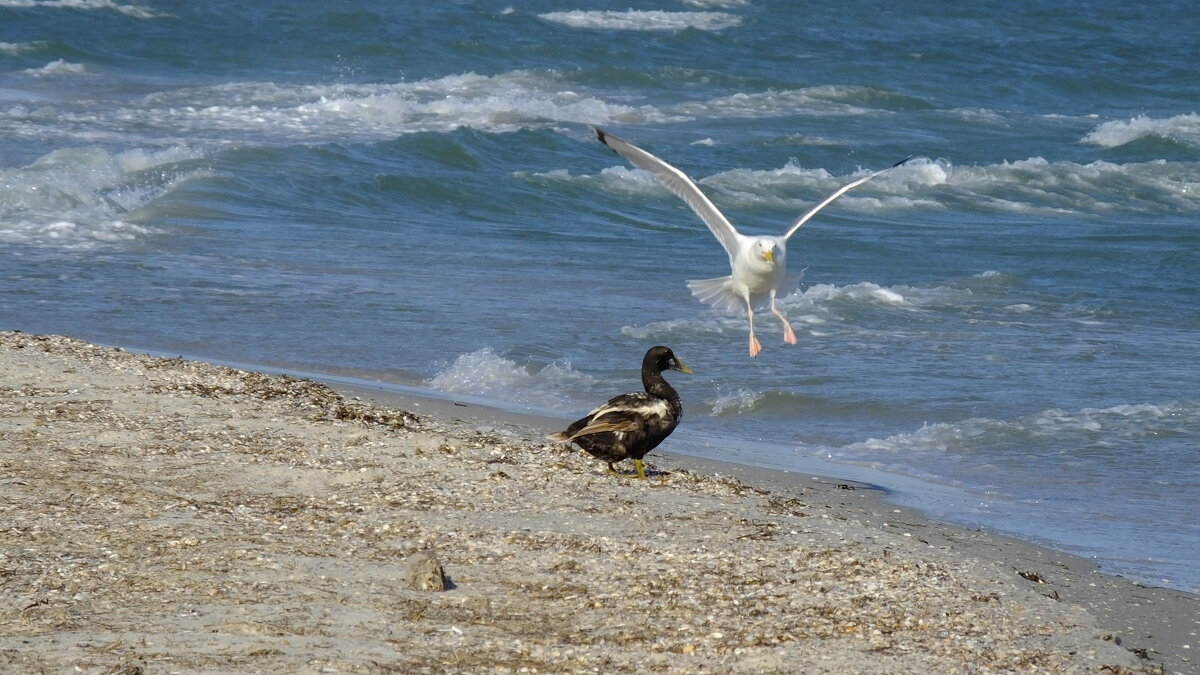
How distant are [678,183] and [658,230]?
8215mm

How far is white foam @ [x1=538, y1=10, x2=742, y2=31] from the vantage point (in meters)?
44.2

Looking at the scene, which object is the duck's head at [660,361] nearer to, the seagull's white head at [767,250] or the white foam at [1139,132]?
the seagull's white head at [767,250]

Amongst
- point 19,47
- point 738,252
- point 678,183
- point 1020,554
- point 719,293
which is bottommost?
point 1020,554

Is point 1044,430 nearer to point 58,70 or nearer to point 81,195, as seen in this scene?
point 81,195

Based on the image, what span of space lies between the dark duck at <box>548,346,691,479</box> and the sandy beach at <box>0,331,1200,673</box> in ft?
0.50

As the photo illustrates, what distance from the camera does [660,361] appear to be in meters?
9.09

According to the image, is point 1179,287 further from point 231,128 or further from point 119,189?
point 231,128

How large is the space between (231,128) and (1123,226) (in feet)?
44.6

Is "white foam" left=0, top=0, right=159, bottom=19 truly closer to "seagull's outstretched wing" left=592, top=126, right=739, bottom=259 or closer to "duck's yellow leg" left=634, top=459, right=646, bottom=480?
"seagull's outstretched wing" left=592, top=126, right=739, bottom=259

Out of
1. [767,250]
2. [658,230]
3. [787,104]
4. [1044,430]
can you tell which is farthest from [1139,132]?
[767,250]

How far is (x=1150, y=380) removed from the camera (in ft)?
39.4

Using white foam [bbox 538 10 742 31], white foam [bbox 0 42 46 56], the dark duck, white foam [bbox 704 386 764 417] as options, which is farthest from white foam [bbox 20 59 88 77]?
the dark duck

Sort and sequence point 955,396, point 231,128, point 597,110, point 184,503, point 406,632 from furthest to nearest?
point 597,110 < point 231,128 < point 955,396 < point 184,503 < point 406,632

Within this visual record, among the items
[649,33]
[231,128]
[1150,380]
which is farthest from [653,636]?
[649,33]
